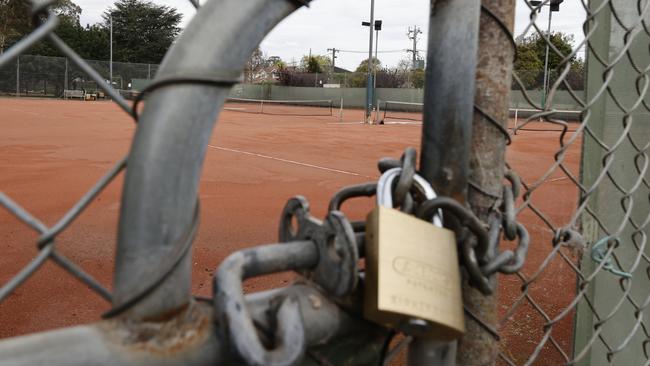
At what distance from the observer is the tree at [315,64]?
46.2 metres

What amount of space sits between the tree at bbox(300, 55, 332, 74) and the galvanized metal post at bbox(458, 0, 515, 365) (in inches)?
1812

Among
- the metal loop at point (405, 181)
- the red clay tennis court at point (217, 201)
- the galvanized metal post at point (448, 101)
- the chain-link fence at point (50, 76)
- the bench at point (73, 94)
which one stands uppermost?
the chain-link fence at point (50, 76)

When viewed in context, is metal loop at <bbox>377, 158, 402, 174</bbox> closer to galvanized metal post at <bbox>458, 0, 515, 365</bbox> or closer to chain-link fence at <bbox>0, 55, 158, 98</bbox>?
galvanized metal post at <bbox>458, 0, 515, 365</bbox>

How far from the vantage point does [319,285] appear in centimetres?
67

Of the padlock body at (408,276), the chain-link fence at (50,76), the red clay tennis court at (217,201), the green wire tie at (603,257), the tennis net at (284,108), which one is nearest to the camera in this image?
the padlock body at (408,276)

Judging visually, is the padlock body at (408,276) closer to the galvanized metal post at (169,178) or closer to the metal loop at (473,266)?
the metal loop at (473,266)

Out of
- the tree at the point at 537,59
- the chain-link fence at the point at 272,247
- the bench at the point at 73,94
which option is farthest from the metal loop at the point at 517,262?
the bench at the point at 73,94

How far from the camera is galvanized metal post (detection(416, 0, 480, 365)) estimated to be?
76 cm

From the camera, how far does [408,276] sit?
2.12 ft

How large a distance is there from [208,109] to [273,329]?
228 mm

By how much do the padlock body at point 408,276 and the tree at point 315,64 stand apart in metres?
46.3

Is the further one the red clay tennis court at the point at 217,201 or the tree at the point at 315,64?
the tree at the point at 315,64

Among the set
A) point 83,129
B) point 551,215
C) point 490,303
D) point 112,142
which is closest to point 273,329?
point 490,303

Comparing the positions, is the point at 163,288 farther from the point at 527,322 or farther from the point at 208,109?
the point at 527,322
